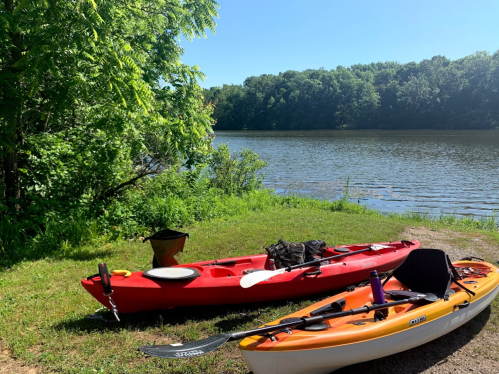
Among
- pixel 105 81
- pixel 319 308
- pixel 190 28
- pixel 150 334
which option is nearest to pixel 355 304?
pixel 319 308

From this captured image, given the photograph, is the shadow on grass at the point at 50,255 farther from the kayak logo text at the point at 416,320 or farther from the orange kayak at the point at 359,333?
the kayak logo text at the point at 416,320

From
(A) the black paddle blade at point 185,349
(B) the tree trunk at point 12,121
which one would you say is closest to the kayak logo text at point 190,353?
(A) the black paddle blade at point 185,349

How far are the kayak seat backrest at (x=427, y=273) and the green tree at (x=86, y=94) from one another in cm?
479

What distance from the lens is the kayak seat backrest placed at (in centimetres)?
441

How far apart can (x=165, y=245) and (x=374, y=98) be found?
78296mm

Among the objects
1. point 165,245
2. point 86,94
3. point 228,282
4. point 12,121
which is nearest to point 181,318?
point 228,282

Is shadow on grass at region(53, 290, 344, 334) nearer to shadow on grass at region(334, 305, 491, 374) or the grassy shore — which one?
the grassy shore

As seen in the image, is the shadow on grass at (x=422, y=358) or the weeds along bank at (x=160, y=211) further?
the weeds along bank at (x=160, y=211)

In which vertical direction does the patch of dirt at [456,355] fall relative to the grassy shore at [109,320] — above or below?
below

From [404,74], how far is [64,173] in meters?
90.5

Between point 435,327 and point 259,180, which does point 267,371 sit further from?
point 259,180

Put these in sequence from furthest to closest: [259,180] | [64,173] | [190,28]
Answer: [259,180] → [190,28] → [64,173]

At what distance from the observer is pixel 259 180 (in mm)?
14703

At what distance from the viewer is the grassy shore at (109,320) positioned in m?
3.65
